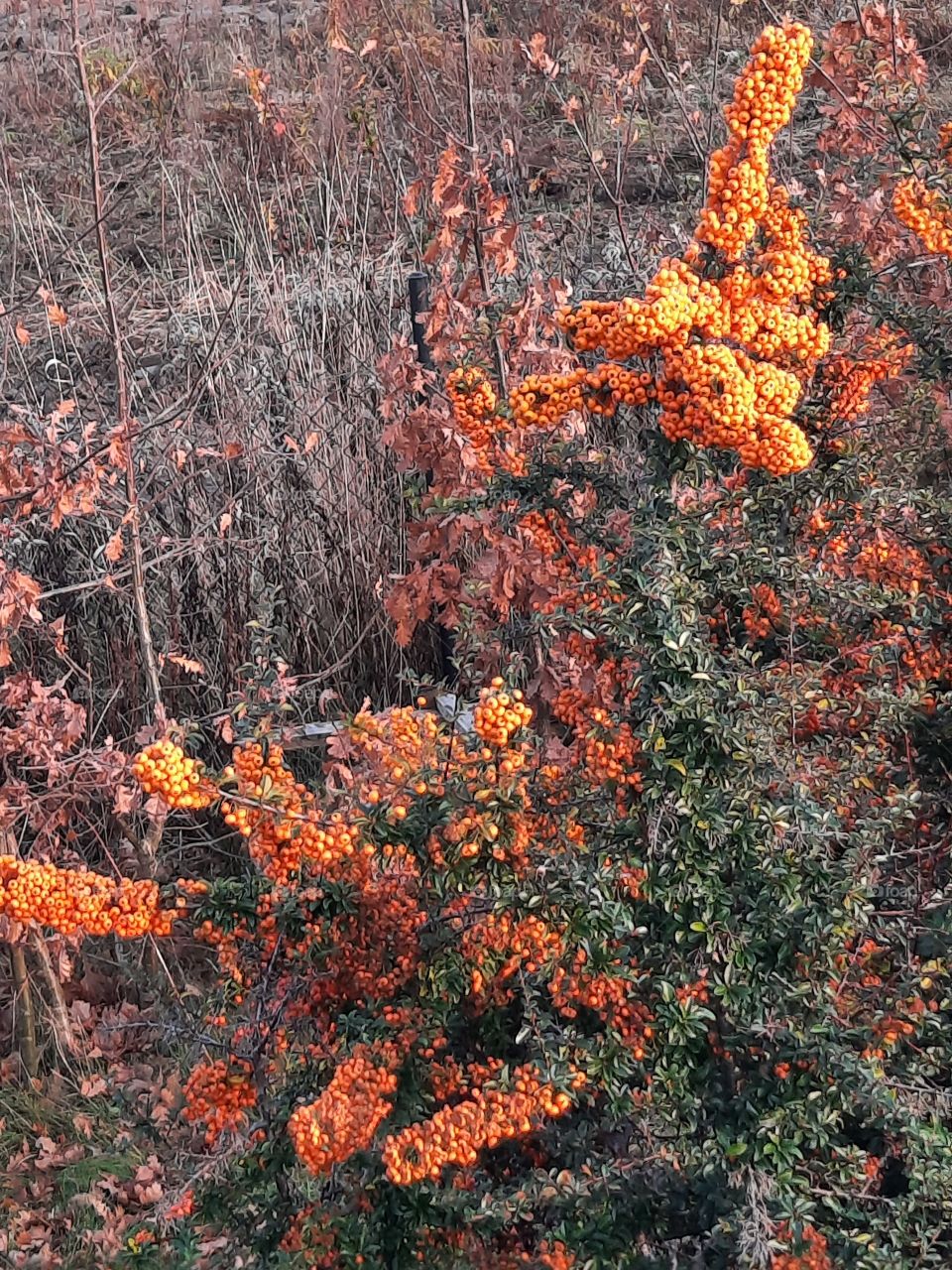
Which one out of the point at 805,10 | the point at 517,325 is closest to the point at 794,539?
the point at 517,325

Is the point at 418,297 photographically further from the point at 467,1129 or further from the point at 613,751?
the point at 467,1129

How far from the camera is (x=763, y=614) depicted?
2461 mm

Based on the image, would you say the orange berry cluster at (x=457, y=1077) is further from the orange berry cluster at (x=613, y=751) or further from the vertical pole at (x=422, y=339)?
the vertical pole at (x=422, y=339)

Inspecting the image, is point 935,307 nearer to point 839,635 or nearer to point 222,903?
point 839,635

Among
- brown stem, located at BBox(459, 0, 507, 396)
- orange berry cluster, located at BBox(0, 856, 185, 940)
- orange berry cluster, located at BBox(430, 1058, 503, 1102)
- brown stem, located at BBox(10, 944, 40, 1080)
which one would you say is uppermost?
brown stem, located at BBox(459, 0, 507, 396)

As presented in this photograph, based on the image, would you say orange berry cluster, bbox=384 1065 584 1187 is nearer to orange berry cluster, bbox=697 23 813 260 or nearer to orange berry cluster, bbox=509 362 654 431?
orange berry cluster, bbox=509 362 654 431

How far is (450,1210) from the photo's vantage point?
2.22 m

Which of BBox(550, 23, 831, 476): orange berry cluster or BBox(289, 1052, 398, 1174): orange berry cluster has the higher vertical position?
BBox(550, 23, 831, 476): orange berry cluster

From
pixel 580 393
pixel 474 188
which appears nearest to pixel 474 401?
pixel 580 393

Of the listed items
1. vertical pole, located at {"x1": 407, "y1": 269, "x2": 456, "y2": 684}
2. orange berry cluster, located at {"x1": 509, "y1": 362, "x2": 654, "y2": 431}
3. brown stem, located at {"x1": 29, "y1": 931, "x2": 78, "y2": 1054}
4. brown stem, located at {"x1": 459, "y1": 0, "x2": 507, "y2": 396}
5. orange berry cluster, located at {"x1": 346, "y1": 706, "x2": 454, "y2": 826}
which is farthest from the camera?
vertical pole, located at {"x1": 407, "y1": 269, "x2": 456, "y2": 684}

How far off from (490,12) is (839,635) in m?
6.96

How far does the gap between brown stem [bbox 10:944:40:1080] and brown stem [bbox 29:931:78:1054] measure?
2.0 inches

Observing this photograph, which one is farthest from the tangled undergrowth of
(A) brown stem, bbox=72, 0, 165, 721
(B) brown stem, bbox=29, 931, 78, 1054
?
(B) brown stem, bbox=29, 931, 78, 1054

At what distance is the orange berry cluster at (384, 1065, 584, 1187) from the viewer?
1877mm
